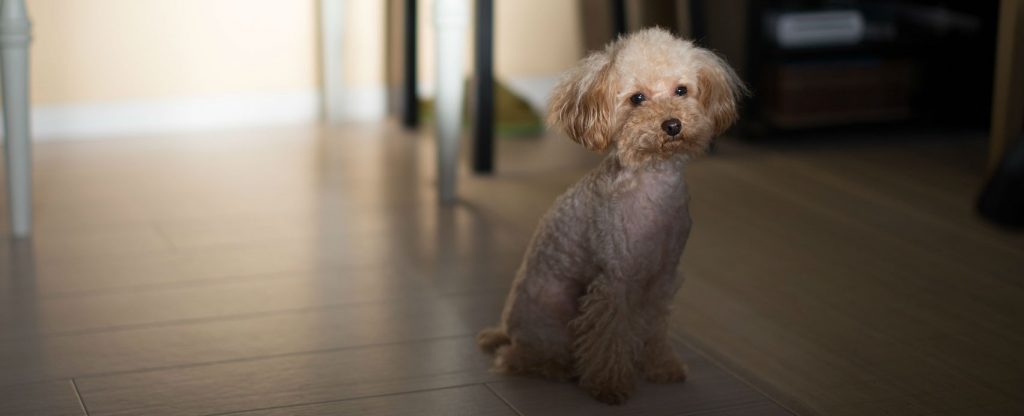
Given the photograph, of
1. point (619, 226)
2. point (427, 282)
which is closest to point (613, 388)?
point (619, 226)

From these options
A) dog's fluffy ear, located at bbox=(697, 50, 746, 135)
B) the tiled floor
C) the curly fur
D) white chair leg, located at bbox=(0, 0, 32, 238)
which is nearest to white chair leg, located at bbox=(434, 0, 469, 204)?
the tiled floor

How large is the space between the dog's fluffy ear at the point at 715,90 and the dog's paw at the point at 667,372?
1.08 ft

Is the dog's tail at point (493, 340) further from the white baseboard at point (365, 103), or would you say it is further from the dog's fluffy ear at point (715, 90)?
the white baseboard at point (365, 103)

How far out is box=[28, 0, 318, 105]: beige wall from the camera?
322cm

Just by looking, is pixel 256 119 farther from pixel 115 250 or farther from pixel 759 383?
pixel 759 383

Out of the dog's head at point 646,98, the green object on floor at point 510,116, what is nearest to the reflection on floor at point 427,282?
the green object on floor at point 510,116

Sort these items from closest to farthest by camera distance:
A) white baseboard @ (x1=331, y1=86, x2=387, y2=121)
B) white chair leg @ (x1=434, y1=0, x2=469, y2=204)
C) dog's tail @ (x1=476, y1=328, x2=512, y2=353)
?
dog's tail @ (x1=476, y1=328, x2=512, y2=353), white chair leg @ (x1=434, y1=0, x2=469, y2=204), white baseboard @ (x1=331, y1=86, x2=387, y2=121)

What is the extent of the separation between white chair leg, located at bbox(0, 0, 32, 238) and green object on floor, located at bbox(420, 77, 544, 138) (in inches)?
46.1

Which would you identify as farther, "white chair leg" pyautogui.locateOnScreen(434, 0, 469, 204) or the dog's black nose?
"white chair leg" pyautogui.locateOnScreen(434, 0, 469, 204)

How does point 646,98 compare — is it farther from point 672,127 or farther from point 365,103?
point 365,103

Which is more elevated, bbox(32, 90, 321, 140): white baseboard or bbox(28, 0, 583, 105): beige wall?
bbox(28, 0, 583, 105): beige wall

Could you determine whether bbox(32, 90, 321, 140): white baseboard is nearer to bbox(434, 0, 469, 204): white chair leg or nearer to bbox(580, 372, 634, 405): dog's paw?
bbox(434, 0, 469, 204): white chair leg

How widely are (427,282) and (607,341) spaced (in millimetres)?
598

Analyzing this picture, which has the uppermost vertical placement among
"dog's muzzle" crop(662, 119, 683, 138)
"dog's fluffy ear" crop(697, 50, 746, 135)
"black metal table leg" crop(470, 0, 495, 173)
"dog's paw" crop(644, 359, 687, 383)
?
"dog's fluffy ear" crop(697, 50, 746, 135)
